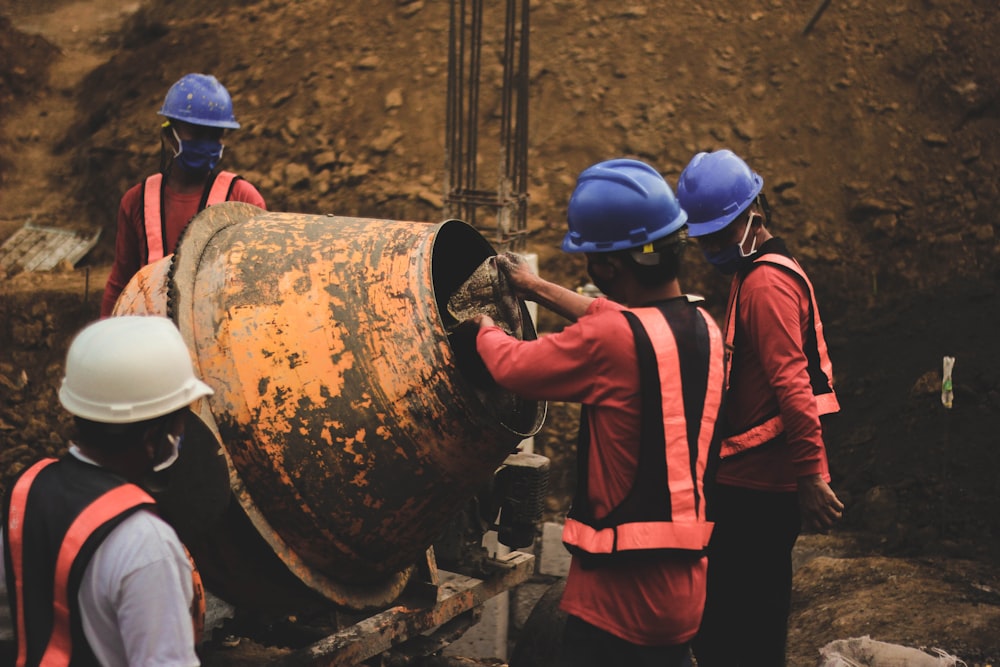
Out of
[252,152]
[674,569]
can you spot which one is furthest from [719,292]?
[674,569]

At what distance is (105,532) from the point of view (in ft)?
5.22

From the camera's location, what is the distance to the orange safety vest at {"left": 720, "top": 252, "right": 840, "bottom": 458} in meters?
→ 3.14

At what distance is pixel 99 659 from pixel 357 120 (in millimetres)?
7057

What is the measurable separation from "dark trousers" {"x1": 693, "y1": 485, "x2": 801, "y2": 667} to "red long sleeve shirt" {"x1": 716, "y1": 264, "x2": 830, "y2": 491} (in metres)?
0.07

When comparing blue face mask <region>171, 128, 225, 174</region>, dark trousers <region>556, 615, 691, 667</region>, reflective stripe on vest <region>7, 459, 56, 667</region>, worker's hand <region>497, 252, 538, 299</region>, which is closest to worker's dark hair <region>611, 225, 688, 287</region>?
worker's hand <region>497, 252, 538, 299</region>

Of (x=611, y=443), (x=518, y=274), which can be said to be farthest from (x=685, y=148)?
(x=611, y=443)

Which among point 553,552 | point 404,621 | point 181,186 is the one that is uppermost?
point 181,186

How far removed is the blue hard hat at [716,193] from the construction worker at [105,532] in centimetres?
193

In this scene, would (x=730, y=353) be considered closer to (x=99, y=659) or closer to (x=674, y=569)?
(x=674, y=569)

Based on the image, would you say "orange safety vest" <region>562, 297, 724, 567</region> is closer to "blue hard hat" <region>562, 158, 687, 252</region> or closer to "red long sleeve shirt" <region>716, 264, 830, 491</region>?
"blue hard hat" <region>562, 158, 687, 252</region>

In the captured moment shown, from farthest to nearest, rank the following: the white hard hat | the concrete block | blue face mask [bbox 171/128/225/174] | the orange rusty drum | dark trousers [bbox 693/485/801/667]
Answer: the concrete block, blue face mask [bbox 171/128/225/174], dark trousers [bbox 693/485/801/667], the orange rusty drum, the white hard hat

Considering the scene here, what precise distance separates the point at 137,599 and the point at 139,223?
2396 millimetres

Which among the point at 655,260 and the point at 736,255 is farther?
the point at 736,255

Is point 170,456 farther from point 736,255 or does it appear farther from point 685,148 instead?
point 685,148
